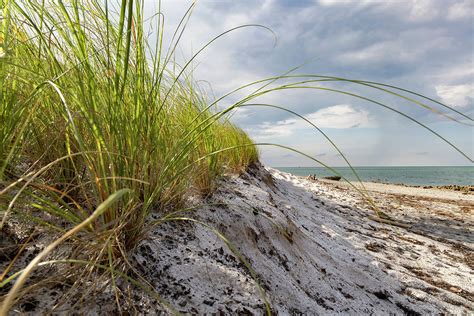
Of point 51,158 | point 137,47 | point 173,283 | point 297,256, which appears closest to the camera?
point 173,283

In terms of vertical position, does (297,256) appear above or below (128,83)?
below

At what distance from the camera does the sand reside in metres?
1.04

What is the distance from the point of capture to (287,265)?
1613 mm

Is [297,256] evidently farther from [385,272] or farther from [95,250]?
[95,250]

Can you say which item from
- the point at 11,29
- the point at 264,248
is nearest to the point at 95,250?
the point at 264,248

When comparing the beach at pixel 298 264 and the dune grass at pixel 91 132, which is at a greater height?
the dune grass at pixel 91 132

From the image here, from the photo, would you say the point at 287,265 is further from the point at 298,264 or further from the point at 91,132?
the point at 91,132

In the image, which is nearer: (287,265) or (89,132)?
(89,132)

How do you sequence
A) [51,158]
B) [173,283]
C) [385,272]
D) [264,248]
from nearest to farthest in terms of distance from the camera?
1. [173,283]
2. [51,158]
3. [264,248]
4. [385,272]

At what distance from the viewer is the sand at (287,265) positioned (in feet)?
3.41

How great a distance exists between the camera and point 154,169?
121 cm

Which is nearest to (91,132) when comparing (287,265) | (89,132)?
(89,132)

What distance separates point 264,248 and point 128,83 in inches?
39.8

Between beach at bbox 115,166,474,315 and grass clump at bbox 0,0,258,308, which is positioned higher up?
grass clump at bbox 0,0,258,308
